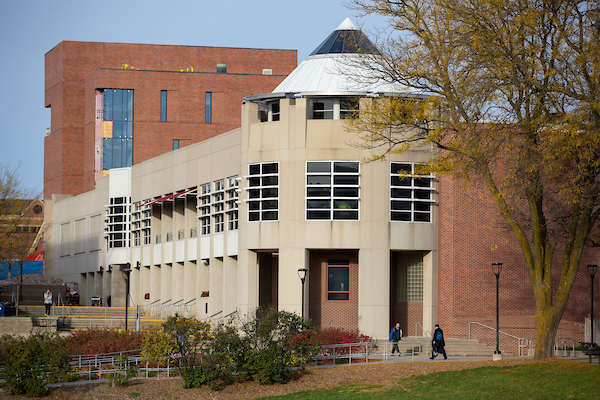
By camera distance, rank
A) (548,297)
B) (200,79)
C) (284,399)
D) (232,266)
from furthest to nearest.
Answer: (200,79)
(232,266)
(548,297)
(284,399)

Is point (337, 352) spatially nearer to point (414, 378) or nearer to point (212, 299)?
point (414, 378)

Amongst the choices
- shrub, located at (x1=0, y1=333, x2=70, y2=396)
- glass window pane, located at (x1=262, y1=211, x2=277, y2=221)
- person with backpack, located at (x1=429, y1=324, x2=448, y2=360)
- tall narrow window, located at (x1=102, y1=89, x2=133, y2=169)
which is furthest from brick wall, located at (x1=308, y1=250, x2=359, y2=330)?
tall narrow window, located at (x1=102, y1=89, x2=133, y2=169)

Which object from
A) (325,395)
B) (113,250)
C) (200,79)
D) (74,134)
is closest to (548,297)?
(325,395)

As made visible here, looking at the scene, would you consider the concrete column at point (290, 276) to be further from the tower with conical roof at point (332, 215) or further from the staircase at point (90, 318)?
the staircase at point (90, 318)

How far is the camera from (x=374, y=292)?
38.2m

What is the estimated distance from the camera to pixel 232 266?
1769 inches

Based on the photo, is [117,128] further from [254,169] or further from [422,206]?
[422,206]

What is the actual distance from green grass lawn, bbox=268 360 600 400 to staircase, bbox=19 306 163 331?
22.1 meters

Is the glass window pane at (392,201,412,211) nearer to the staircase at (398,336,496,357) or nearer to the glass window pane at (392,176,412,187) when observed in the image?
the glass window pane at (392,176,412,187)

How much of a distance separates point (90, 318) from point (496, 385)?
29.3 metres

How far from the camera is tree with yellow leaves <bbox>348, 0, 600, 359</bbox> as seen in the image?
2300cm

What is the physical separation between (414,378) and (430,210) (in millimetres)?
14977

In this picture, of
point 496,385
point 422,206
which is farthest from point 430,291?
point 496,385

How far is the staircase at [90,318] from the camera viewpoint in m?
45.1
